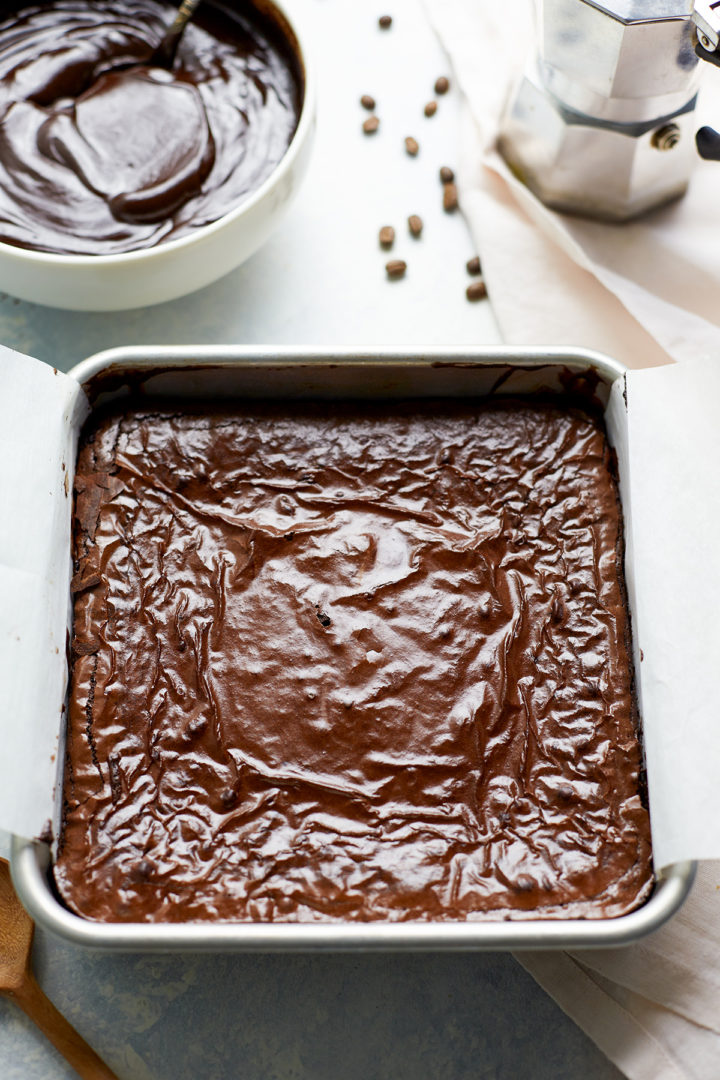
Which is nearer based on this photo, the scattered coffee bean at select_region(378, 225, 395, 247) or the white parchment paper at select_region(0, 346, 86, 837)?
the white parchment paper at select_region(0, 346, 86, 837)

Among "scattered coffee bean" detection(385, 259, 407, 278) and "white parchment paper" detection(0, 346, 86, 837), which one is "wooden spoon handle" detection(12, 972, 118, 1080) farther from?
"scattered coffee bean" detection(385, 259, 407, 278)

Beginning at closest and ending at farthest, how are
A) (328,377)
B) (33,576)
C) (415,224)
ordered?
1. (33,576)
2. (328,377)
3. (415,224)

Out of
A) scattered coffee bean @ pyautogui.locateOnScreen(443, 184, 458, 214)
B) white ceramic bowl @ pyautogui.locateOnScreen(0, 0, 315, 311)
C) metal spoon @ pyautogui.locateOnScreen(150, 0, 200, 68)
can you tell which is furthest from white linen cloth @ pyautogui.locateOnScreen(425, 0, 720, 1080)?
metal spoon @ pyautogui.locateOnScreen(150, 0, 200, 68)

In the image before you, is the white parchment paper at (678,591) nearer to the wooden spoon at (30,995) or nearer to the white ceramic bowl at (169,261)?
the white ceramic bowl at (169,261)

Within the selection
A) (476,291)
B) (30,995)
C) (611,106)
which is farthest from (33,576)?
(611,106)

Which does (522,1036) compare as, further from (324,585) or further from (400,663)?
(324,585)

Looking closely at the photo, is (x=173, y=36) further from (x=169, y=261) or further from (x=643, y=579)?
(x=643, y=579)

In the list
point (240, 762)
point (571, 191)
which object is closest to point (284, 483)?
point (240, 762)
